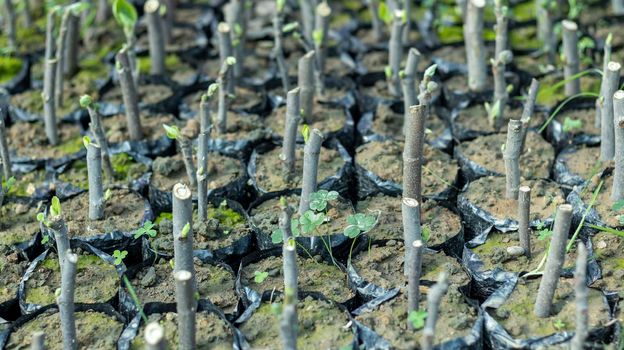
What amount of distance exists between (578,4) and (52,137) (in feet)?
9.06

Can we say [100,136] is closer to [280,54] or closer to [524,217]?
[280,54]

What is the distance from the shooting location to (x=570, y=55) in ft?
11.4

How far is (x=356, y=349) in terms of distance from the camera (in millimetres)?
2307

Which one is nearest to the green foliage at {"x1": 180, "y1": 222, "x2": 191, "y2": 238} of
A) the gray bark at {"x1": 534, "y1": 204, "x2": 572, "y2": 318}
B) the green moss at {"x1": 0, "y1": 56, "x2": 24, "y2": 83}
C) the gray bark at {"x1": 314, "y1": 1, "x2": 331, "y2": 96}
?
the gray bark at {"x1": 534, "y1": 204, "x2": 572, "y2": 318}

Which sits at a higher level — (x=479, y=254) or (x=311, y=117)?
(x=311, y=117)

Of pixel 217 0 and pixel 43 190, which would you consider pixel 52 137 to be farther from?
pixel 217 0

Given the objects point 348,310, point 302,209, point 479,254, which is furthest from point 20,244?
point 479,254

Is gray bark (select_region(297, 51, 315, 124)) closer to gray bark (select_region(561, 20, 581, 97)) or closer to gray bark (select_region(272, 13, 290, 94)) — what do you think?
gray bark (select_region(272, 13, 290, 94))

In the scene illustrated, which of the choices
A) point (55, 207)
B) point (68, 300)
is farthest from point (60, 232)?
point (68, 300)

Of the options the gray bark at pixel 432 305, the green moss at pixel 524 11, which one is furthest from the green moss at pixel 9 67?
the gray bark at pixel 432 305

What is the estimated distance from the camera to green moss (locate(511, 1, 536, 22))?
4586mm

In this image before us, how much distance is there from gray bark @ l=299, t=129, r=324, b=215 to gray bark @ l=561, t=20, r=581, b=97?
137 centimetres

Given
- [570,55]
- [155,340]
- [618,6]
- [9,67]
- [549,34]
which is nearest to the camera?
[155,340]

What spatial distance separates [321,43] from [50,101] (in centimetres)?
120
